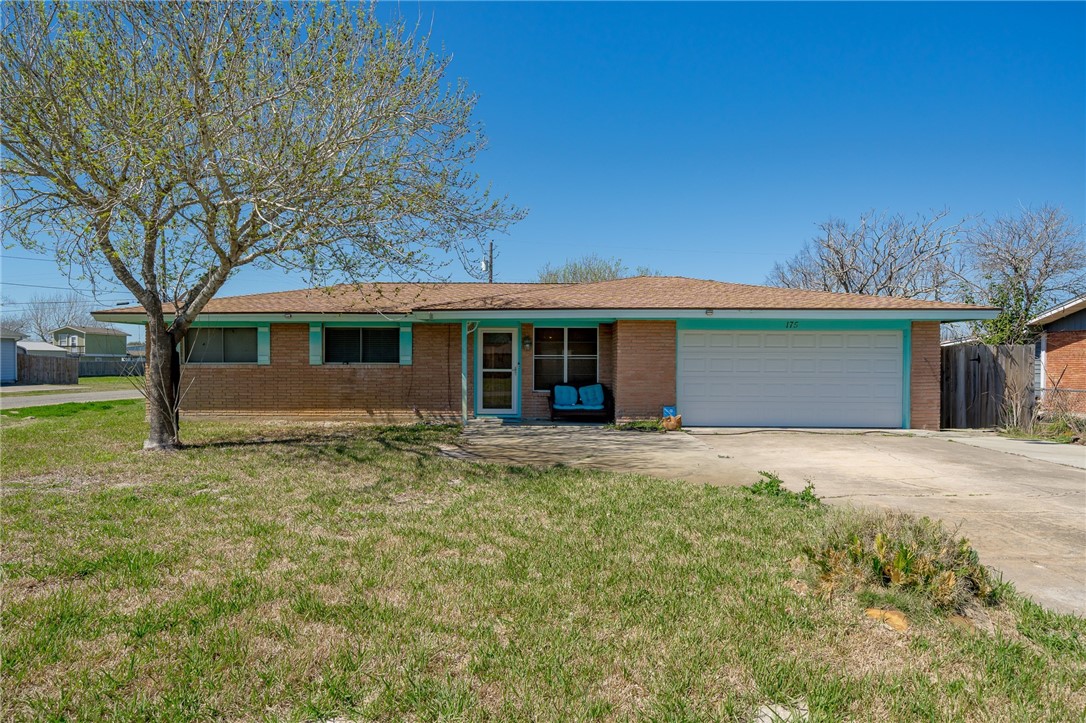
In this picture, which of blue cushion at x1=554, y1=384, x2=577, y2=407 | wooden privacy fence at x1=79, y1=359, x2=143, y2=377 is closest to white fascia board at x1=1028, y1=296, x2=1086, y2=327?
blue cushion at x1=554, y1=384, x2=577, y2=407

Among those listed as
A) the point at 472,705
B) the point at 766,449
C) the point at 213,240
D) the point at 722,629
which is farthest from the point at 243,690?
the point at 766,449

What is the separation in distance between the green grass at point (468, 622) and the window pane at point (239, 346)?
8084 mm

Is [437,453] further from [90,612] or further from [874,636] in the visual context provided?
[874,636]

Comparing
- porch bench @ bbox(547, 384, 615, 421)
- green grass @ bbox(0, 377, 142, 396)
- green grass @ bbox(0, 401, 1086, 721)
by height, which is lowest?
green grass @ bbox(0, 401, 1086, 721)

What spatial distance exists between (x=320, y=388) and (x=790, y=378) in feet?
36.4

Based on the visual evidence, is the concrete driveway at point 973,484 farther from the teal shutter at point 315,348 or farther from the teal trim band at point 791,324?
the teal shutter at point 315,348

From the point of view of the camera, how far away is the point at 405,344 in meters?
13.8

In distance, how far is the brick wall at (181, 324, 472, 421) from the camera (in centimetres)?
1379

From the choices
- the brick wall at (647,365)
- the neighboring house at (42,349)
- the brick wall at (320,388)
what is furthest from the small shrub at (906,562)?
the neighboring house at (42,349)

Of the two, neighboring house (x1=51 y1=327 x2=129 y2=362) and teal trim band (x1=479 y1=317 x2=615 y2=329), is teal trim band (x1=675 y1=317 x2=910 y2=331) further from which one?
neighboring house (x1=51 y1=327 x2=129 y2=362)

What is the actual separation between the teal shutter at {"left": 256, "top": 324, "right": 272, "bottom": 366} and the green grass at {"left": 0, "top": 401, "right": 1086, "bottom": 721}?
788 centimetres

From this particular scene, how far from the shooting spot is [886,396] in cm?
1290

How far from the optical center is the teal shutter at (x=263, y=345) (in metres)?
13.7

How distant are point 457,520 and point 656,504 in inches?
82.9
